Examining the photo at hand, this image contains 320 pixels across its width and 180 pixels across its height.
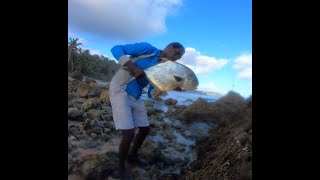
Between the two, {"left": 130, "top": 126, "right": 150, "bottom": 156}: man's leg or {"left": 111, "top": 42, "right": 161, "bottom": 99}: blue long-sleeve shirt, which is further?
{"left": 130, "top": 126, "right": 150, "bottom": 156}: man's leg

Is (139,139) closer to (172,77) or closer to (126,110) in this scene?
(126,110)

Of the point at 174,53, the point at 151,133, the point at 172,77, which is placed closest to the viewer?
the point at 172,77

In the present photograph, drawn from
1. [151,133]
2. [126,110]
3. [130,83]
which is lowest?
[151,133]

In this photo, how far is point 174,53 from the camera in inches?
153

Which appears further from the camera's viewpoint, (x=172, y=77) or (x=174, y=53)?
(x=174, y=53)

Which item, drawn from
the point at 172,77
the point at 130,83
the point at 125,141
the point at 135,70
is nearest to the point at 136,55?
the point at 135,70

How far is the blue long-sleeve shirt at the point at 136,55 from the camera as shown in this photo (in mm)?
3840

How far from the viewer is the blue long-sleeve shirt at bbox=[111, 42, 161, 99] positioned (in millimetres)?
3840

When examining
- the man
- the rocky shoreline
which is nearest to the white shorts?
the man

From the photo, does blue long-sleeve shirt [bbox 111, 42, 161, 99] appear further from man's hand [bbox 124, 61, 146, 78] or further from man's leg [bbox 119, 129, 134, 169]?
man's leg [bbox 119, 129, 134, 169]

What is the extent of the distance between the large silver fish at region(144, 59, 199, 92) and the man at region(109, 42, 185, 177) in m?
0.12

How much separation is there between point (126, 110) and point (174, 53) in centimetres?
80

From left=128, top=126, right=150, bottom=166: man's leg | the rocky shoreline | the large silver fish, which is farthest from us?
left=128, top=126, right=150, bottom=166: man's leg
